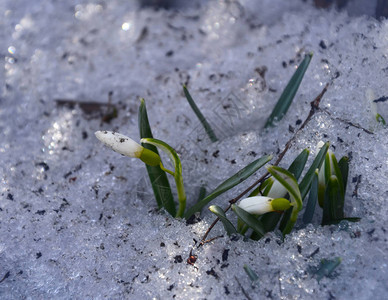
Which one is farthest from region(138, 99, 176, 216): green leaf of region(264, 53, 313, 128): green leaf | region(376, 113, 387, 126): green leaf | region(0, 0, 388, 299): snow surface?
region(376, 113, 387, 126): green leaf

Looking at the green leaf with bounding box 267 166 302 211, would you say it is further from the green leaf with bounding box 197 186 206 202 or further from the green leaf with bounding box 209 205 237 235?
the green leaf with bounding box 197 186 206 202

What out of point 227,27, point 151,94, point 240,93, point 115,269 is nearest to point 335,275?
point 115,269

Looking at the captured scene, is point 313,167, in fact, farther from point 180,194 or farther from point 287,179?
point 180,194

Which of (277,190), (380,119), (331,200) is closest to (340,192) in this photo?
(331,200)

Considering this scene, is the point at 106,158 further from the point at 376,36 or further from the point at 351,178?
the point at 376,36

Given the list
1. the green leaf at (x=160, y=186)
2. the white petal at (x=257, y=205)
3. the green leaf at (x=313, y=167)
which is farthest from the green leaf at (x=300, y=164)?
the green leaf at (x=160, y=186)
